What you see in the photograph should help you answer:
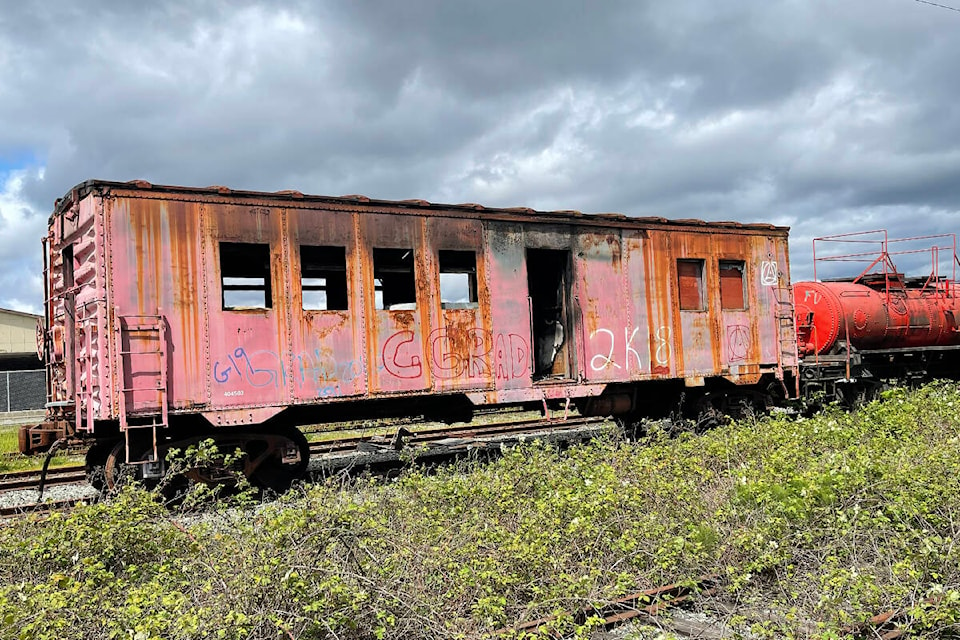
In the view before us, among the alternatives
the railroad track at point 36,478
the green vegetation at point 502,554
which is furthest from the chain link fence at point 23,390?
the green vegetation at point 502,554

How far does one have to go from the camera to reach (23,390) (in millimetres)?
24688

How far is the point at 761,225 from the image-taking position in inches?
497

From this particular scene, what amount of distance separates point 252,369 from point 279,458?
124 centimetres

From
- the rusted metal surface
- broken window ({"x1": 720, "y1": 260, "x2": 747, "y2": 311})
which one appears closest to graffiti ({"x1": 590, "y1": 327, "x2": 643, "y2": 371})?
the rusted metal surface

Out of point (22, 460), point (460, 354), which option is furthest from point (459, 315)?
point (22, 460)

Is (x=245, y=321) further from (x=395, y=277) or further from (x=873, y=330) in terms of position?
(x=873, y=330)

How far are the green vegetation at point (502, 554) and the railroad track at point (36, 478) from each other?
13.7 ft

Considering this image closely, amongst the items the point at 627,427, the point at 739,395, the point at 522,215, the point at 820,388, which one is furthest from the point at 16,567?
the point at 820,388

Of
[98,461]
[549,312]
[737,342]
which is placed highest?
[549,312]

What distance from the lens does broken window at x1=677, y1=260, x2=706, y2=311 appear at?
11.7 meters

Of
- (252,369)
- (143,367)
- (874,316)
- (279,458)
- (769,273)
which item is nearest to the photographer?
(143,367)

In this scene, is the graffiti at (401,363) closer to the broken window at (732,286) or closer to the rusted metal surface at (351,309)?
the rusted metal surface at (351,309)

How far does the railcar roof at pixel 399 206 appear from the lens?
26.6 feet

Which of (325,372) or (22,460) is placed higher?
(325,372)
